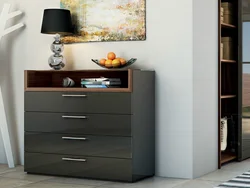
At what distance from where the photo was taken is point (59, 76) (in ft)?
18.1

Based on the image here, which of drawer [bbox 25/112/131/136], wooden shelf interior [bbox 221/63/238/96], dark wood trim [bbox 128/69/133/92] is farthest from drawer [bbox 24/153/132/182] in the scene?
wooden shelf interior [bbox 221/63/238/96]

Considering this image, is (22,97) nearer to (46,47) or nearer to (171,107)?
(46,47)

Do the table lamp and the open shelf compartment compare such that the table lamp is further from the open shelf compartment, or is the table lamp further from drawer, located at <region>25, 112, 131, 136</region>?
drawer, located at <region>25, 112, 131, 136</region>

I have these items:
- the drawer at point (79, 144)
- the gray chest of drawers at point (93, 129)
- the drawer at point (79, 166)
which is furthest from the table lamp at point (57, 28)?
the drawer at point (79, 166)

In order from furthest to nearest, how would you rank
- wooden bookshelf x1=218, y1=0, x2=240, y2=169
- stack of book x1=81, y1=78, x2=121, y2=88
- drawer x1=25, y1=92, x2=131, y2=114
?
wooden bookshelf x1=218, y1=0, x2=240, y2=169 → stack of book x1=81, y1=78, x2=121, y2=88 → drawer x1=25, y1=92, x2=131, y2=114

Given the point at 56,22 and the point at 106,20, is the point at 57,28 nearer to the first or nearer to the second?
the point at 56,22

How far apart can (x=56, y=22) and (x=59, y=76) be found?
1.89 ft

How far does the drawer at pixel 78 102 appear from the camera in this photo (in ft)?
15.7

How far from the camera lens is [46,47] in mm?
5609

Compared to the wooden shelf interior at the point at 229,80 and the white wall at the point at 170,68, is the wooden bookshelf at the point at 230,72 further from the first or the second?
the white wall at the point at 170,68

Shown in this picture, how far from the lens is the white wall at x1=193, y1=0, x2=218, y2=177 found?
199 inches

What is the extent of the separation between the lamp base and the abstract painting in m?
0.20

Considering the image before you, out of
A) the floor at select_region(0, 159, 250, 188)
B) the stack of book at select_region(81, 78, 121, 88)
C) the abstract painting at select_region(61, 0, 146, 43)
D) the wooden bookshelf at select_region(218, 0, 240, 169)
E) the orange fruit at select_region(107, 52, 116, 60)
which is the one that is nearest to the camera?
the floor at select_region(0, 159, 250, 188)

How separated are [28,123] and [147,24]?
1.41 metres
